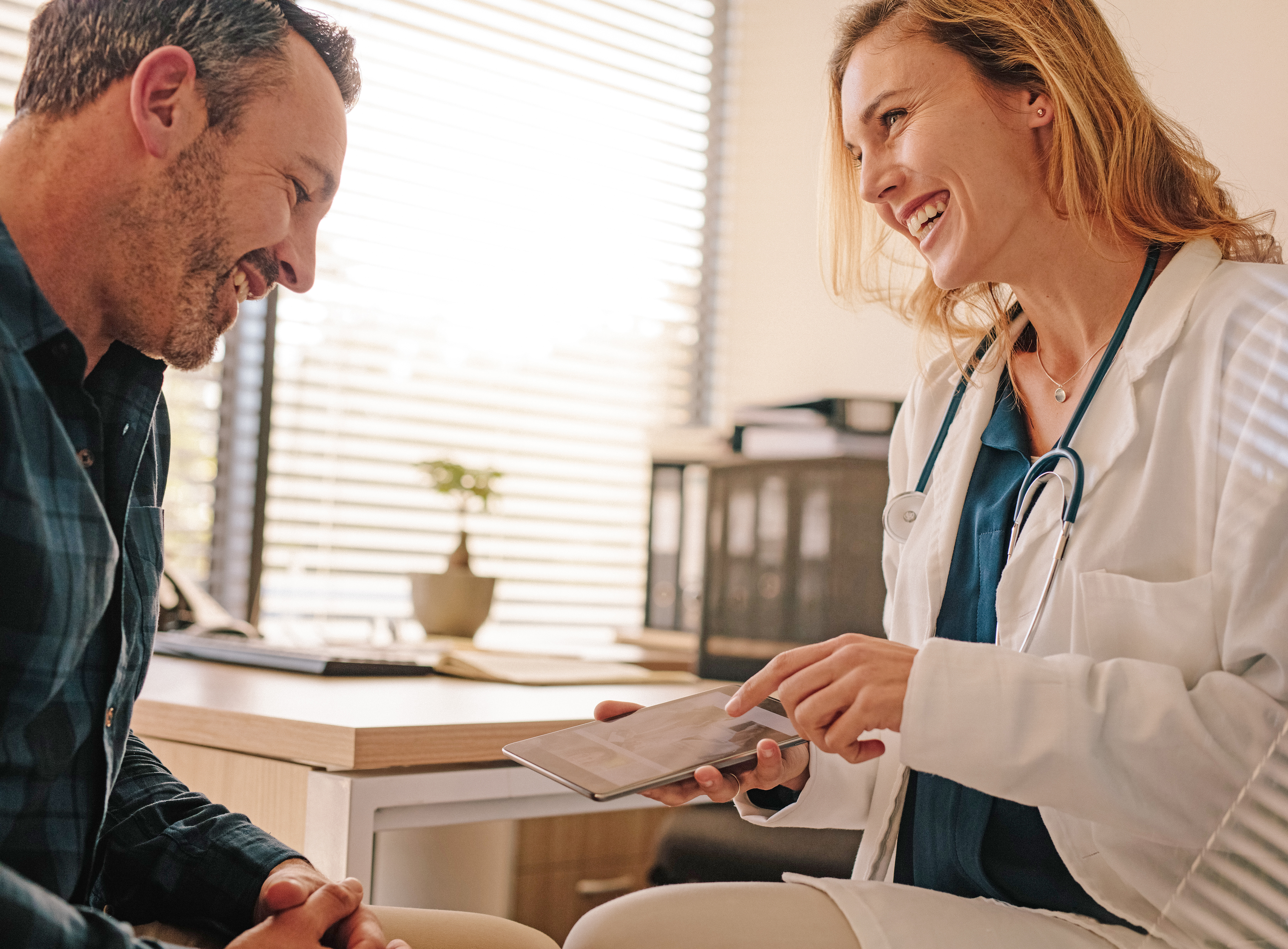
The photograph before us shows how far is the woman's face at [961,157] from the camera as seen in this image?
48.1 inches

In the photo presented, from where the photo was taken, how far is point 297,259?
1.02 metres

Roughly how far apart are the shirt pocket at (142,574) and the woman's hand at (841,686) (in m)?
0.50

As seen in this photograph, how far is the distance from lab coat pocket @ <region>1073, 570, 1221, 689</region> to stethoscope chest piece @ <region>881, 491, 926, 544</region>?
282 millimetres

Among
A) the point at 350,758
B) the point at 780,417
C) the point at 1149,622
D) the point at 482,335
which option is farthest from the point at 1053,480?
the point at 482,335

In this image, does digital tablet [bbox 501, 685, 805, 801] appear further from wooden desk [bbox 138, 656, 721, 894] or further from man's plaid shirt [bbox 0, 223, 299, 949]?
man's plaid shirt [bbox 0, 223, 299, 949]

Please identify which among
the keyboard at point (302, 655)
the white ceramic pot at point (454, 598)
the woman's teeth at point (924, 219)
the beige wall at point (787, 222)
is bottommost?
the keyboard at point (302, 655)

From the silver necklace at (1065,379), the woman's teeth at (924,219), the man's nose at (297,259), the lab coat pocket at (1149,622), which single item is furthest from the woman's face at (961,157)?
the man's nose at (297,259)

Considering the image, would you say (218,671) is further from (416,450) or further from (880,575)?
(416,450)

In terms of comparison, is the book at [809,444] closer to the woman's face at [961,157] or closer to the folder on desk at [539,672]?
the folder on desk at [539,672]

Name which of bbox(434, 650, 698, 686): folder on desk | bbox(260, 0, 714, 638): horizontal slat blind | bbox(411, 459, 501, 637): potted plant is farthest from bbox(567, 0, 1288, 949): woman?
bbox(260, 0, 714, 638): horizontal slat blind

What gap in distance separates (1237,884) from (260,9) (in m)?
1.00

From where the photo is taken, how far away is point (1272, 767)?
81cm

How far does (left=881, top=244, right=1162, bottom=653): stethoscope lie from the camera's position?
41.4 inches

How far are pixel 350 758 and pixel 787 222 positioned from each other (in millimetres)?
2289
